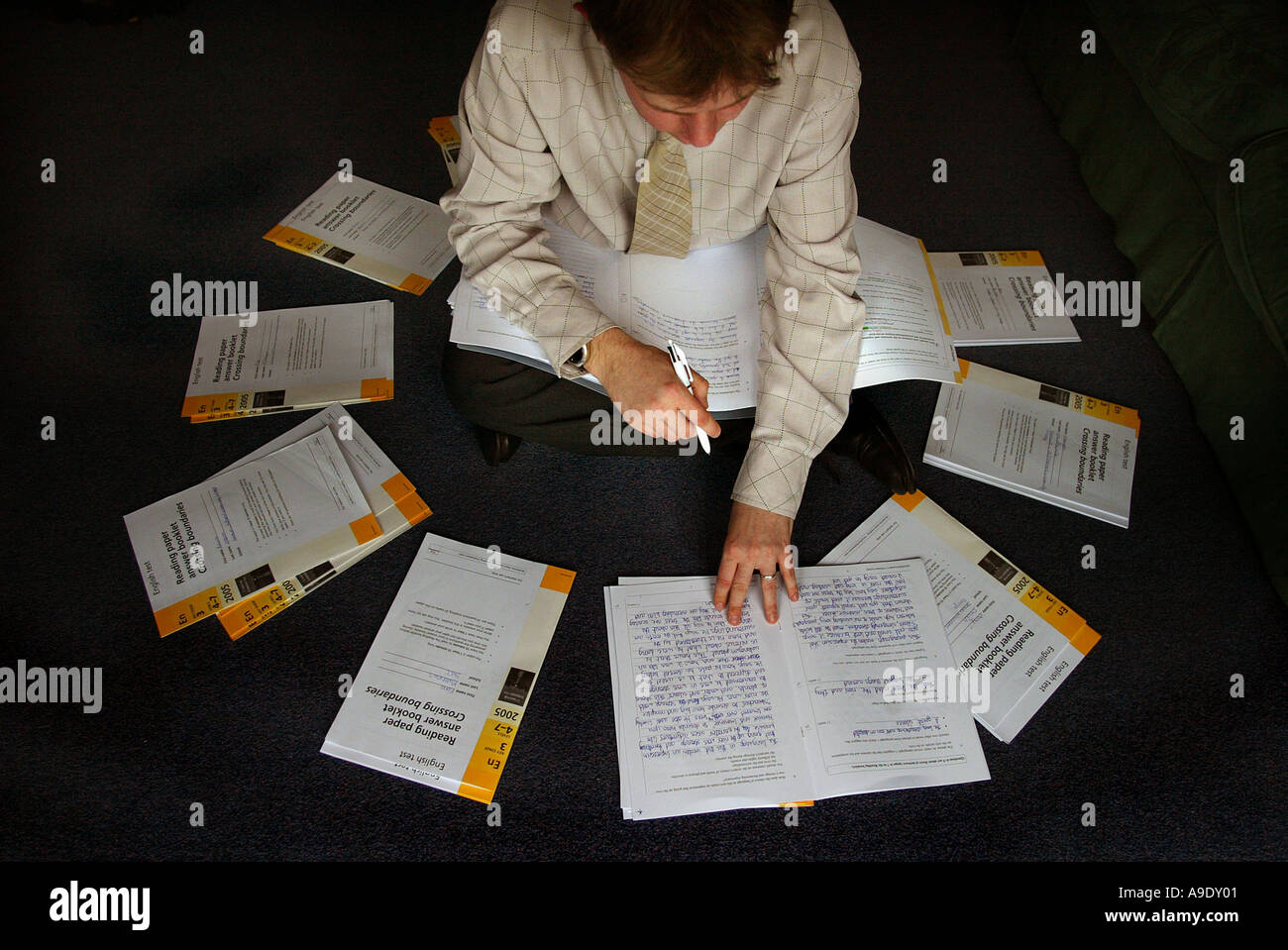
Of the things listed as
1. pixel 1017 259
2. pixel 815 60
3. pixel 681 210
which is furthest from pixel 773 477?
pixel 1017 259

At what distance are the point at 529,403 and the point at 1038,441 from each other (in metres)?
0.88

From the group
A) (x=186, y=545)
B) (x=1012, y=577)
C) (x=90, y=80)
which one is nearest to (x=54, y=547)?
(x=186, y=545)

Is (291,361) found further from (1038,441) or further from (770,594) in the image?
(1038,441)

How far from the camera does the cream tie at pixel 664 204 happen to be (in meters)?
1.05

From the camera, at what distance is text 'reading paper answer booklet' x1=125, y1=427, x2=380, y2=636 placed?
1.25 metres

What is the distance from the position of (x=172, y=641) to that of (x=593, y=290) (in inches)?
31.3

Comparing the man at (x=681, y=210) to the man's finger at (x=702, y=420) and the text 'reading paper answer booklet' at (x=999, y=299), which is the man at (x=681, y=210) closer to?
the man's finger at (x=702, y=420)

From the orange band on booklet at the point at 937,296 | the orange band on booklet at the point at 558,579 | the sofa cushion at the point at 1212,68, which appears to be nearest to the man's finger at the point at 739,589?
the orange band on booklet at the point at 558,579

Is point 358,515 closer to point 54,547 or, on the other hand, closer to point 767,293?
point 54,547

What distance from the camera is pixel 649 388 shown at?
1.05m

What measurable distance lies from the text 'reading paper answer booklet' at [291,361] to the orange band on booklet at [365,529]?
258mm

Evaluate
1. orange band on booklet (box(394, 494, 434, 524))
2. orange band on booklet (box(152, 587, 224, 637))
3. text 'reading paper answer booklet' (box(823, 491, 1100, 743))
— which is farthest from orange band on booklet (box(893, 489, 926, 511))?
orange band on booklet (box(152, 587, 224, 637))

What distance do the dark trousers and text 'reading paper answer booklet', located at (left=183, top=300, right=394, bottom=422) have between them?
0.28 metres

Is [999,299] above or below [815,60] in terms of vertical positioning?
below
